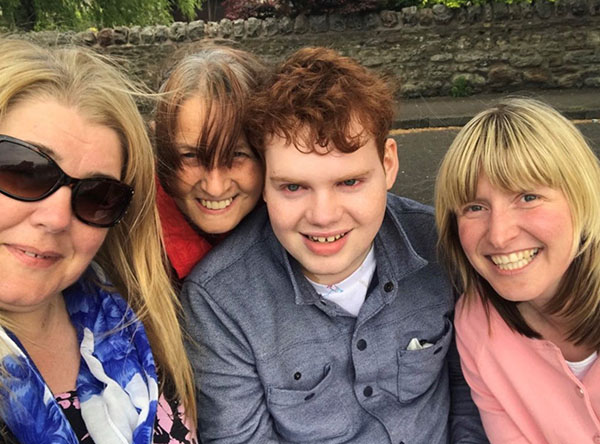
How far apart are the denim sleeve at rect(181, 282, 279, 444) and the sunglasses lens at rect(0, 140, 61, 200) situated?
676mm

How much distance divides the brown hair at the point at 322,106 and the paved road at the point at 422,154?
4.21 metres

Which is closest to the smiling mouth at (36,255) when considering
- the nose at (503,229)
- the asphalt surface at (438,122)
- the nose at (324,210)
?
the nose at (324,210)

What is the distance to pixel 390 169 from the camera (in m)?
2.14

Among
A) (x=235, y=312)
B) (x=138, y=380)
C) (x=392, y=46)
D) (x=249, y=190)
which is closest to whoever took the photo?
(x=138, y=380)

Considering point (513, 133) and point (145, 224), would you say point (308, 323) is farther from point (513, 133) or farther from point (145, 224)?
point (513, 133)

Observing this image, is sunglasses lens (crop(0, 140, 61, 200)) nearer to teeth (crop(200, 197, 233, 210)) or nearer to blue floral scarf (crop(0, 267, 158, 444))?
blue floral scarf (crop(0, 267, 158, 444))

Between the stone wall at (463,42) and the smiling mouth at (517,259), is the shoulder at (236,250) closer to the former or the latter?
the smiling mouth at (517,259)

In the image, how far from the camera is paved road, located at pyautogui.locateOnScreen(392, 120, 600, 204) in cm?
664

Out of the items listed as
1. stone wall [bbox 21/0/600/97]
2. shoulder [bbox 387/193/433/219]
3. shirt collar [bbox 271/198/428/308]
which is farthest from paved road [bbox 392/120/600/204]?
shirt collar [bbox 271/198/428/308]

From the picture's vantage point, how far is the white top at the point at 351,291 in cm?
221

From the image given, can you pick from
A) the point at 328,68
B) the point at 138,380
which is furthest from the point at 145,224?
the point at 328,68

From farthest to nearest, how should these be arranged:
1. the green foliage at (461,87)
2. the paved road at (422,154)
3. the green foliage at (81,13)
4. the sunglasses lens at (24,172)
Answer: the green foliage at (81,13), the green foliage at (461,87), the paved road at (422,154), the sunglasses lens at (24,172)

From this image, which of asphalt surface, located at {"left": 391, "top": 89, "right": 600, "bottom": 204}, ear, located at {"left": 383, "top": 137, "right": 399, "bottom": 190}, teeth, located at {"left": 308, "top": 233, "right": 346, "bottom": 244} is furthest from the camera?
asphalt surface, located at {"left": 391, "top": 89, "right": 600, "bottom": 204}

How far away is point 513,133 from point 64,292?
157 centimetres
